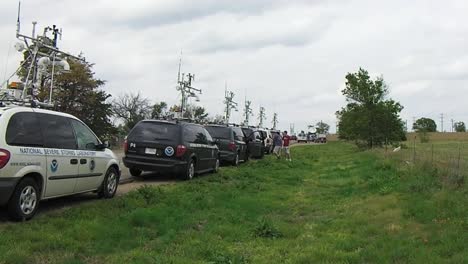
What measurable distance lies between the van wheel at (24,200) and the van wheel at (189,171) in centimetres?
712

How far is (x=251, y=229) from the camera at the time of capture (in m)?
8.86

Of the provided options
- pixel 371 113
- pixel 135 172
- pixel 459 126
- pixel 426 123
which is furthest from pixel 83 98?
pixel 459 126

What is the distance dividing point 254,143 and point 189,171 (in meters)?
12.4

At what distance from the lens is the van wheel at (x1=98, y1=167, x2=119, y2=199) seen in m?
11.0

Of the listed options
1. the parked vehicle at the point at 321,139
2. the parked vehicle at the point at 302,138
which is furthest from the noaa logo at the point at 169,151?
the parked vehicle at the point at 302,138

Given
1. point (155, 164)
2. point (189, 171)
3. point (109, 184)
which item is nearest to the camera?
point (109, 184)

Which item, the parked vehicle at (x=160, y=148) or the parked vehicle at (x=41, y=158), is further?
the parked vehicle at (x=160, y=148)

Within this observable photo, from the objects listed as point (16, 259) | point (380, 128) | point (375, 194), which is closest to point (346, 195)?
point (375, 194)

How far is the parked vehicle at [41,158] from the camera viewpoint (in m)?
7.74

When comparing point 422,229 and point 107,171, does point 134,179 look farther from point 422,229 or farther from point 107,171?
point 422,229

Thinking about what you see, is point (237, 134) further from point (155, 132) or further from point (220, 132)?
point (155, 132)

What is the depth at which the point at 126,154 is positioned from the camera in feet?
49.0

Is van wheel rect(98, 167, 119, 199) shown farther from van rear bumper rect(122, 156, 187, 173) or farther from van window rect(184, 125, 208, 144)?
van window rect(184, 125, 208, 144)

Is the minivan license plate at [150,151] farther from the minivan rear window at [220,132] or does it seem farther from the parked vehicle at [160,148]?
the minivan rear window at [220,132]
